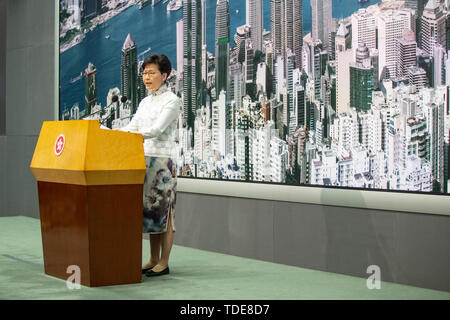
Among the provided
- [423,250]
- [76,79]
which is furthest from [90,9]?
[423,250]

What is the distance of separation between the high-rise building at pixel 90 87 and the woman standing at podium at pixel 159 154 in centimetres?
331

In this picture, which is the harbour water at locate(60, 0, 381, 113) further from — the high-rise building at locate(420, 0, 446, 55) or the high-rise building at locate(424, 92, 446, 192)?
the high-rise building at locate(424, 92, 446, 192)

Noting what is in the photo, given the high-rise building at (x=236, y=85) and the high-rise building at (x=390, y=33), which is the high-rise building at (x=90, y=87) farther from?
the high-rise building at (x=390, y=33)

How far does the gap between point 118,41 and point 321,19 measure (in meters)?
3.08

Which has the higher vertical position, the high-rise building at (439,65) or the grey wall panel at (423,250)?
the high-rise building at (439,65)

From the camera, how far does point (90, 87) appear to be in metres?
8.35

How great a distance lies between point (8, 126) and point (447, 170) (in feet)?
22.7

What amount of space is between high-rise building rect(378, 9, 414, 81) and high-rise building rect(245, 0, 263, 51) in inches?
51.8

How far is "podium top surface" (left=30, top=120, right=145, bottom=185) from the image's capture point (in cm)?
435

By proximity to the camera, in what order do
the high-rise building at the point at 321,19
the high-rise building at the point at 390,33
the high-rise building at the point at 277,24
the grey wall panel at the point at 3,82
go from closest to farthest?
the high-rise building at the point at 390,33
the high-rise building at the point at 321,19
the high-rise building at the point at 277,24
the grey wall panel at the point at 3,82

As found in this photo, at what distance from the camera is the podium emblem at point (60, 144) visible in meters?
4.61

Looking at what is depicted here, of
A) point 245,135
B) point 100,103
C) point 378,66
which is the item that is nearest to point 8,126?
point 100,103

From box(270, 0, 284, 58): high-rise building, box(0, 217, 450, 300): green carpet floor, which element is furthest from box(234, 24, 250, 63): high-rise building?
A: box(0, 217, 450, 300): green carpet floor

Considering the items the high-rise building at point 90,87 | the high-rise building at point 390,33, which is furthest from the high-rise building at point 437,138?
the high-rise building at point 90,87
